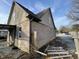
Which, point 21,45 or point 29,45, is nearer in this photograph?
point 29,45

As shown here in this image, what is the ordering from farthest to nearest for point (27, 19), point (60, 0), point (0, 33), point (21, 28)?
point (0, 33), point (60, 0), point (21, 28), point (27, 19)

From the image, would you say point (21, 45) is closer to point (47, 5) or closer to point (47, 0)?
point (47, 0)

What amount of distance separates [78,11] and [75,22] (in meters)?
1.48

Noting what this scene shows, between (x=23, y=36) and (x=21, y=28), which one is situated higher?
(x=21, y=28)

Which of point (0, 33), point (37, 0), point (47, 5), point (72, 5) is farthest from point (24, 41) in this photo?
point (0, 33)

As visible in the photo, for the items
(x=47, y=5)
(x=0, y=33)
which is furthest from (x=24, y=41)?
(x=0, y=33)

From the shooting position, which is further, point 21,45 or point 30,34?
point 21,45

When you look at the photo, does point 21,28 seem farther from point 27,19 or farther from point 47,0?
point 47,0

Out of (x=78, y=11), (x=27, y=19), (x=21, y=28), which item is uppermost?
(x=78, y=11)

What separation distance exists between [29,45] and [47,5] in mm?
12857

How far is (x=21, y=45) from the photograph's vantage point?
43.4ft

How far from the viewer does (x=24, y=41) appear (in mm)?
12641

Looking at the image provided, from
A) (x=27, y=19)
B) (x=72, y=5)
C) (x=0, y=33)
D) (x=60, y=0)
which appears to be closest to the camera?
(x=27, y=19)

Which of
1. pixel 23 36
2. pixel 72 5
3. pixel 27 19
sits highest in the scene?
pixel 72 5
